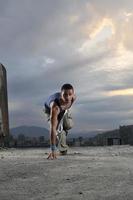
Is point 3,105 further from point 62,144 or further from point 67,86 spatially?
point 67,86

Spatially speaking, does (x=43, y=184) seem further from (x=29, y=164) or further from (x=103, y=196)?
(x=29, y=164)

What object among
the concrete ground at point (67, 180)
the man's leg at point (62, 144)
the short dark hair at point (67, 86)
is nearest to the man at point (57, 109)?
the short dark hair at point (67, 86)

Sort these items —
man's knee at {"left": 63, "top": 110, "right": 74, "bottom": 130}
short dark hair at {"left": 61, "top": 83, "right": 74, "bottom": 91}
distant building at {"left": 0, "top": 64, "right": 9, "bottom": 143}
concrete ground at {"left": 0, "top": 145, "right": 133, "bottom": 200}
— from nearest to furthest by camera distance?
concrete ground at {"left": 0, "top": 145, "right": 133, "bottom": 200} → short dark hair at {"left": 61, "top": 83, "right": 74, "bottom": 91} → man's knee at {"left": 63, "top": 110, "right": 74, "bottom": 130} → distant building at {"left": 0, "top": 64, "right": 9, "bottom": 143}

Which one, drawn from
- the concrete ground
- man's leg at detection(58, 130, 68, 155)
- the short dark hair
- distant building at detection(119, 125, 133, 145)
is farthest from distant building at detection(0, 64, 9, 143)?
the concrete ground

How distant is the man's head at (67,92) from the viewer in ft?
49.9

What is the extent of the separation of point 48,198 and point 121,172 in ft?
9.96

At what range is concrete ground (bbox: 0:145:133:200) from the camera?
8.89 m

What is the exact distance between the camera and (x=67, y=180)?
1035 centimetres

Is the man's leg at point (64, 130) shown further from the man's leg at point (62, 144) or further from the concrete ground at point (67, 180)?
the concrete ground at point (67, 180)

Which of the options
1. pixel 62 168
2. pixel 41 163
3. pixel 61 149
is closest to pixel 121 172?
pixel 62 168

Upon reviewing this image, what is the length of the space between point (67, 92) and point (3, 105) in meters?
11.1

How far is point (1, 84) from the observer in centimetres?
2580

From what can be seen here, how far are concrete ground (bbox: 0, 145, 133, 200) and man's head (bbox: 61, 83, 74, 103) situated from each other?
221cm

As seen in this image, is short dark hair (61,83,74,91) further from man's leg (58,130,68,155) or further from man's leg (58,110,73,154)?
man's leg (58,130,68,155)
